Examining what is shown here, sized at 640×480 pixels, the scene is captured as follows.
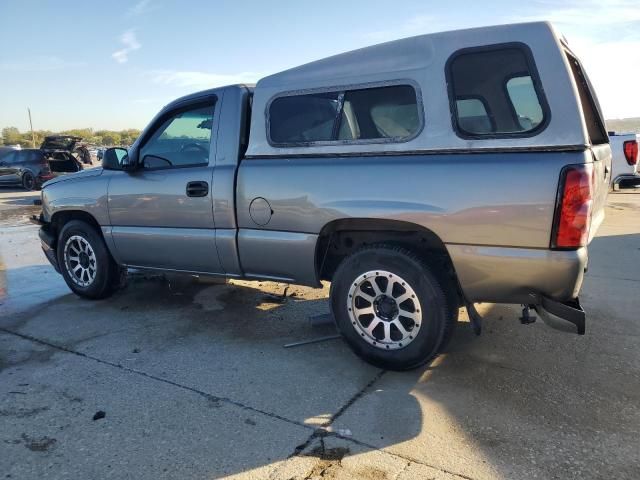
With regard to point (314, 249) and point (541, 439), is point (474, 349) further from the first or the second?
point (314, 249)

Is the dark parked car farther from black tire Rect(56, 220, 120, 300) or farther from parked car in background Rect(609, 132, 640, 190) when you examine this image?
parked car in background Rect(609, 132, 640, 190)

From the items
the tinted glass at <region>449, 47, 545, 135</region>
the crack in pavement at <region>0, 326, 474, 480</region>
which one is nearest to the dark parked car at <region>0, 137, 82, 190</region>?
the crack in pavement at <region>0, 326, 474, 480</region>

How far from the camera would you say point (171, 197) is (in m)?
4.31

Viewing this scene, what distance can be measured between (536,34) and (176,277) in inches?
184

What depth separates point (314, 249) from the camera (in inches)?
144

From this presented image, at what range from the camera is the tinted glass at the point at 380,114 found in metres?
3.37

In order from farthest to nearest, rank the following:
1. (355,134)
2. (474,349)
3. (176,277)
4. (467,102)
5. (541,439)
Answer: (176,277) → (474,349) → (355,134) → (467,102) → (541,439)

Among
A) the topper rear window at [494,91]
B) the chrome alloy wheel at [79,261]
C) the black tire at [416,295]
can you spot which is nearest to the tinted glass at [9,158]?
the chrome alloy wheel at [79,261]

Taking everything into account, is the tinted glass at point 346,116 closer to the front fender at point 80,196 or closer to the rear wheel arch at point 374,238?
the rear wheel arch at point 374,238

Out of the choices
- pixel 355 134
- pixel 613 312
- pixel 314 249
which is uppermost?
pixel 355 134

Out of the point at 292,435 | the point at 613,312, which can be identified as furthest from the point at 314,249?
the point at 613,312

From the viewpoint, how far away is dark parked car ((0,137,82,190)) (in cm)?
1762

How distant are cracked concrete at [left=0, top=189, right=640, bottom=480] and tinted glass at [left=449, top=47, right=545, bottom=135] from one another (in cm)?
165

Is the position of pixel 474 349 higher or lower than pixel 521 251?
lower
